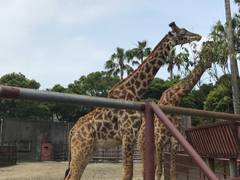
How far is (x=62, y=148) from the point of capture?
108 ft

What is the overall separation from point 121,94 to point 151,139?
3499 mm

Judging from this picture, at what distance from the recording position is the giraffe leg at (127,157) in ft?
15.9

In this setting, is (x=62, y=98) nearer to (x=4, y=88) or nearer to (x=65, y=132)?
(x=4, y=88)

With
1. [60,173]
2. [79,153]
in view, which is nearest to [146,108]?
[79,153]

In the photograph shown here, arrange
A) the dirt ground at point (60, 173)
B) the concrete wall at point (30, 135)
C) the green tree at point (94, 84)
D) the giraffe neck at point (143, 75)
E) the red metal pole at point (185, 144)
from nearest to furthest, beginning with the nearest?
1. the red metal pole at point (185, 144)
2. the giraffe neck at point (143, 75)
3. the dirt ground at point (60, 173)
4. the concrete wall at point (30, 135)
5. the green tree at point (94, 84)

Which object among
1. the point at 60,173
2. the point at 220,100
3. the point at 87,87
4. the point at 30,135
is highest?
the point at 87,87

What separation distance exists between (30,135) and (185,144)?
31441mm

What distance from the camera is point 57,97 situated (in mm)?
2180

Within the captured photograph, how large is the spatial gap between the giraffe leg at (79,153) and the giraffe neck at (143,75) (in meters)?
0.88

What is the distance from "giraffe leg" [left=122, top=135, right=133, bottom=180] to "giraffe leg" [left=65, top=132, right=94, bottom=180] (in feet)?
1.27

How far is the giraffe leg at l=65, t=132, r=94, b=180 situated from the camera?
508cm

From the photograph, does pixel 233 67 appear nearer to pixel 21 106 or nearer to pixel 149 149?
pixel 149 149

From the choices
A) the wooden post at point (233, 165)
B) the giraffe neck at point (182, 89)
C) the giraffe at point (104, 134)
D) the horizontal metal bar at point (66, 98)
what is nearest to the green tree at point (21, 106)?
the giraffe neck at point (182, 89)

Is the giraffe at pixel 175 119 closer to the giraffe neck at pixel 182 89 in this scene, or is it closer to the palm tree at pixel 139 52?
the giraffe neck at pixel 182 89
